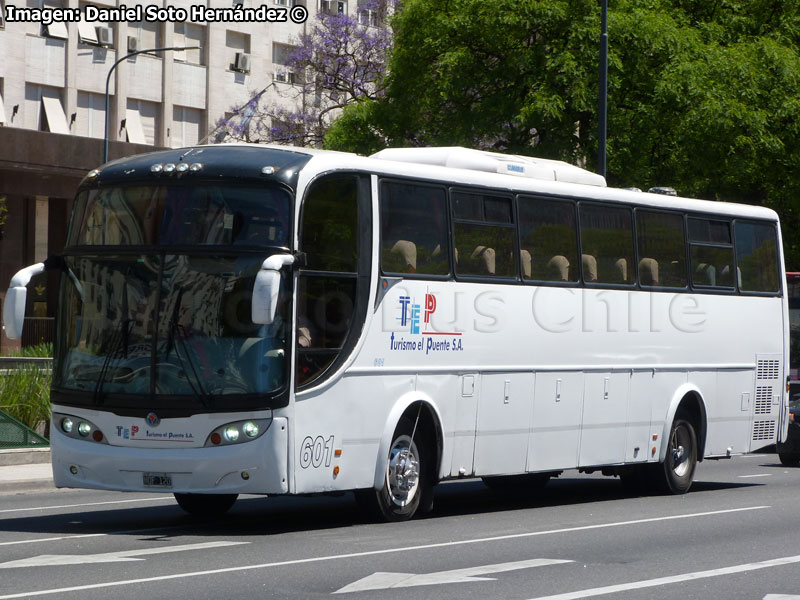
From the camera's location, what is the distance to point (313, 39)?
49281mm

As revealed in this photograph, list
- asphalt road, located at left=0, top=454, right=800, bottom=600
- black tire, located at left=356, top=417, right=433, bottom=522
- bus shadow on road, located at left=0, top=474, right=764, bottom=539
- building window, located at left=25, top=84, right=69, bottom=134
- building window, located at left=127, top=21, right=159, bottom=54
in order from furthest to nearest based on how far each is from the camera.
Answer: building window, located at left=127, top=21, right=159, bottom=54 < building window, located at left=25, top=84, right=69, bottom=134 < black tire, located at left=356, top=417, right=433, bottom=522 < bus shadow on road, located at left=0, top=474, right=764, bottom=539 < asphalt road, located at left=0, top=454, right=800, bottom=600

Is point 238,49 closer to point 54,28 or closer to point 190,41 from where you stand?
point 190,41

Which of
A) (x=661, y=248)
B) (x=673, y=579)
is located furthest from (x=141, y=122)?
(x=673, y=579)

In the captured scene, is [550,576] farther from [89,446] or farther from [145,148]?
[145,148]

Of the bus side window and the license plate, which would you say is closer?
the license plate

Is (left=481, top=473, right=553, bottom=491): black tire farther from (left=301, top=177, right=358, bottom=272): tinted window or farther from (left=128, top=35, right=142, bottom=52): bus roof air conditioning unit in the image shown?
(left=128, top=35, right=142, bottom=52): bus roof air conditioning unit

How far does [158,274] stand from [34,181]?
35.8m

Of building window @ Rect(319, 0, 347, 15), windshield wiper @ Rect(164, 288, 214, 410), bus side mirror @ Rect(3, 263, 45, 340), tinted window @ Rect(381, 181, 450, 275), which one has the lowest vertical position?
windshield wiper @ Rect(164, 288, 214, 410)

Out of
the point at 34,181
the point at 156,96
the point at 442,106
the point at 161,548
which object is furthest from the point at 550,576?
the point at 156,96

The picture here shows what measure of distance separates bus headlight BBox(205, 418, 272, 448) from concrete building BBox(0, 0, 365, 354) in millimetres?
30847

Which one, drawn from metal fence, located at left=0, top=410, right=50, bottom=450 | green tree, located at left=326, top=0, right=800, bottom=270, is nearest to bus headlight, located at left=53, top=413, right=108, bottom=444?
metal fence, located at left=0, top=410, right=50, bottom=450

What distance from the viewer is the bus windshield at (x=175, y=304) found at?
40.7 ft

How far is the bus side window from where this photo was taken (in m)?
12.7

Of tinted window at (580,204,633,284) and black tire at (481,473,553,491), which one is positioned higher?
tinted window at (580,204,633,284)
